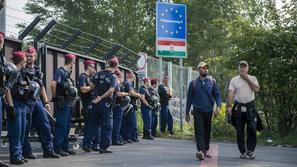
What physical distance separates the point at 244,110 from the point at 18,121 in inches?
168

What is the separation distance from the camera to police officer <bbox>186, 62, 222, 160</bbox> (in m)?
11.4

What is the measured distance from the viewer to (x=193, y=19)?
Result: 50.1 m

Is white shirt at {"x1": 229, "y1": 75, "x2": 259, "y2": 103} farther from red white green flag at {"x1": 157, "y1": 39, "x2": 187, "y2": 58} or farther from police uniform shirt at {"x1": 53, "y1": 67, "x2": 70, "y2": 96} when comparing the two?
red white green flag at {"x1": 157, "y1": 39, "x2": 187, "y2": 58}

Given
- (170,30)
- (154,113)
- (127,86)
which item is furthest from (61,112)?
(170,30)

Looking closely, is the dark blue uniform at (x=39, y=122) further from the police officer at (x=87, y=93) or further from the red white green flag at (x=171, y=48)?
the red white green flag at (x=171, y=48)

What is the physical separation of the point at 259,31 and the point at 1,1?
31.6 ft

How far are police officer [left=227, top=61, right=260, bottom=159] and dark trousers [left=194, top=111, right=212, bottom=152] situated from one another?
1.84ft

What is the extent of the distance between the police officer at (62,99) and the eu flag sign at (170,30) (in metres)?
9.05

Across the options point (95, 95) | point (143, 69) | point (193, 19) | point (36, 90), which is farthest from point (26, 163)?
point (193, 19)

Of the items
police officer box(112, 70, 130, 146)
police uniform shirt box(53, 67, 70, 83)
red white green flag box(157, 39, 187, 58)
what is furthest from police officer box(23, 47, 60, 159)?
red white green flag box(157, 39, 187, 58)

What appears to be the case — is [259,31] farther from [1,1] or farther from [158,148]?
[1,1]

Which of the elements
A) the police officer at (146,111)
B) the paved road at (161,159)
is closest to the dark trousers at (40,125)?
the paved road at (161,159)

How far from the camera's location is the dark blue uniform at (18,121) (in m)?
9.45

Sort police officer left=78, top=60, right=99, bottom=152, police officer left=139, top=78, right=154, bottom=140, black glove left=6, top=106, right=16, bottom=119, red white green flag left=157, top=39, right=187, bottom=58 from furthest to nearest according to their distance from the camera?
red white green flag left=157, top=39, right=187, bottom=58
police officer left=139, top=78, right=154, bottom=140
police officer left=78, top=60, right=99, bottom=152
black glove left=6, top=106, right=16, bottom=119
